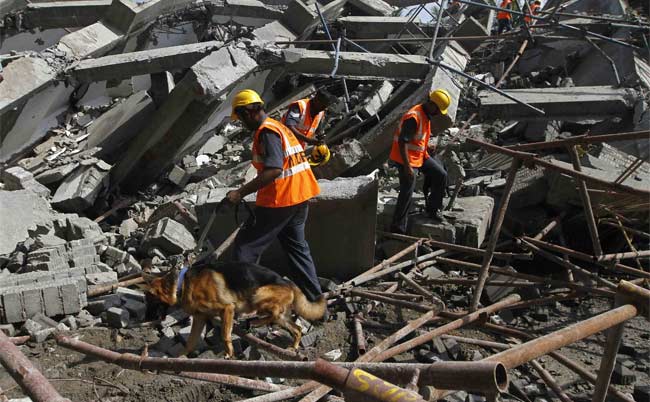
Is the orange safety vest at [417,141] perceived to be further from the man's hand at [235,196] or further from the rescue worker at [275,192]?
the man's hand at [235,196]

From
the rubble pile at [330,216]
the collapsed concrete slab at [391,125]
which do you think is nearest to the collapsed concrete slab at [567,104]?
the rubble pile at [330,216]

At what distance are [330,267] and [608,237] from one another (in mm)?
3179

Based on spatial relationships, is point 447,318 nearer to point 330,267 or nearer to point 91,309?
point 330,267

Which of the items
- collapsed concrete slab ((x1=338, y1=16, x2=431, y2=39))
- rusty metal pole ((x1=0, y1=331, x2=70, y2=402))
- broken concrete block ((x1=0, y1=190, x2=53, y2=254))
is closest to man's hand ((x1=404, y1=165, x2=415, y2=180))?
broken concrete block ((x1=0, y1=190, x2=53, y2=254))

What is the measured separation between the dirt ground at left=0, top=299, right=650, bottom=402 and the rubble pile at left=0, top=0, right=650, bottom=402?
2 cm

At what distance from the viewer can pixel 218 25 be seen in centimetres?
1141

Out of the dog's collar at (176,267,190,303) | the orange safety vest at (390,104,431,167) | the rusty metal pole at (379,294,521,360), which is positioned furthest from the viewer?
the orange safety vest at (390,104,431,167)

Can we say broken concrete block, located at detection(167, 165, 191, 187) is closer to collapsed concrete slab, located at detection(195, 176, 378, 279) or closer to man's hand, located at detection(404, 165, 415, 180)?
collapsed concrete slab, located at detection(195, 176, 378, 279)

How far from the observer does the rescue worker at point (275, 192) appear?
4363 millimetres

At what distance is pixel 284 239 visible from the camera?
4.78 meters

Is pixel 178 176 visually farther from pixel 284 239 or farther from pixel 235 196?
pixel 235 196

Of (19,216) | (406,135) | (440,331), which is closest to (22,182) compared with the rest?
(19,216)

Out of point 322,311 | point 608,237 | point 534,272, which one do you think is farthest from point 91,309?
point 608,237

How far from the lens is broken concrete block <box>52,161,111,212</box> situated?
286 inches
